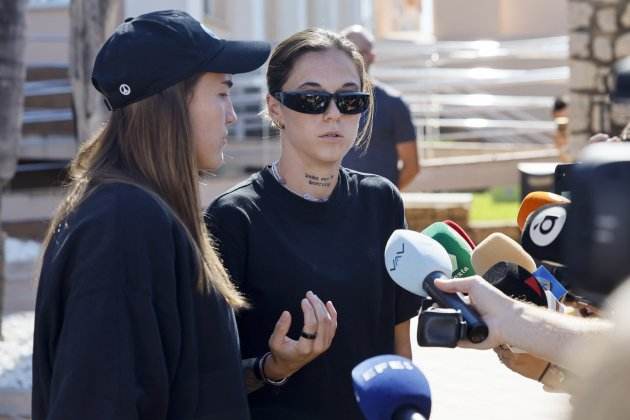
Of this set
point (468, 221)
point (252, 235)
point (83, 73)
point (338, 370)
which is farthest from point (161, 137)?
point (468, 221)

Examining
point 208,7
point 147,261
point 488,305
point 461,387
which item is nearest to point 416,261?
point 488,305

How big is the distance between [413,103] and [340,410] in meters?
14.4

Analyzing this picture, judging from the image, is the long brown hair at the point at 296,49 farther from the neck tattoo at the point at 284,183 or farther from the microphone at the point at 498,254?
the microphone at the point at 498,254

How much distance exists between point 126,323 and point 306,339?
21.8 inches

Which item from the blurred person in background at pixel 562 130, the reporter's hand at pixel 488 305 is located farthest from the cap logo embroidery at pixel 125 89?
the blurred person in background at pixel 562 130

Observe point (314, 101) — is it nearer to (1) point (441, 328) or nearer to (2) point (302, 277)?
(2) point (302, 277)

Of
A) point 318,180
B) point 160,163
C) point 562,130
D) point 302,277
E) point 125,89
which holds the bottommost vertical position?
point 562,130

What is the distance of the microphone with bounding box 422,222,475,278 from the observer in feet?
11.8

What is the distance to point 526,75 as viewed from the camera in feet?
55.3

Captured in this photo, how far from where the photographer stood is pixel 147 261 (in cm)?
280

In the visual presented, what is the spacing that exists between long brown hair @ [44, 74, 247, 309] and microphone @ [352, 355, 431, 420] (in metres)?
0.65

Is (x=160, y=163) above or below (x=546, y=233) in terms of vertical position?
above

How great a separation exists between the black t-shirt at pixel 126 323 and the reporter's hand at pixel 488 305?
0.57 meters

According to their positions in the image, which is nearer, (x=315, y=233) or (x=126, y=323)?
(x=126, y=323)
